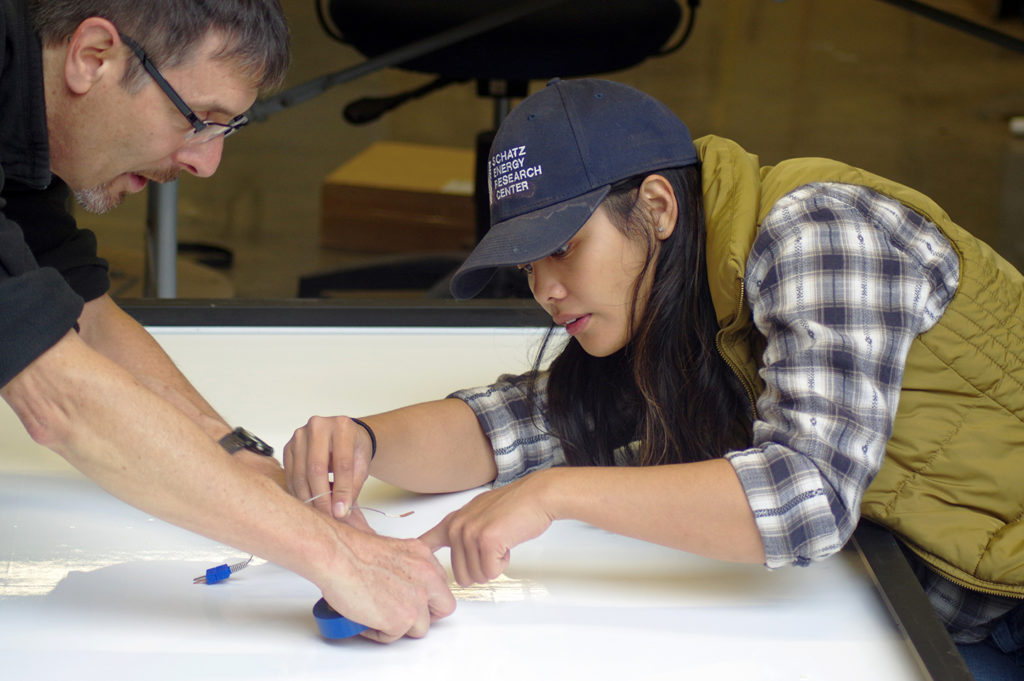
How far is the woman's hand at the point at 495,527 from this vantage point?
3.22ft

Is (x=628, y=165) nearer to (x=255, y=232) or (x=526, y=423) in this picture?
(x=526, y=423)

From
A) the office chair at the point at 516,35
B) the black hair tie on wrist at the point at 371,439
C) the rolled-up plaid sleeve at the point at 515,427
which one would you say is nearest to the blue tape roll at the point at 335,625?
the black hair tie on wrist at the point at 371,439

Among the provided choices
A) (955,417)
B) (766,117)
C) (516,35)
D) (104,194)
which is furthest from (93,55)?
(766,117)

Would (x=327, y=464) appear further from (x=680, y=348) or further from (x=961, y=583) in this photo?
(x=961, y=583)

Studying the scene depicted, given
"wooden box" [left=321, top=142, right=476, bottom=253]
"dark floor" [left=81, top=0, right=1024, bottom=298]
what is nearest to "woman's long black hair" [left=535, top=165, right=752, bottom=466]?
"wooden box" [left=321, top=142, right=476, bottom=253]

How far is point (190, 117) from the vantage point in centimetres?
116

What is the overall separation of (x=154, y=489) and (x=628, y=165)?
547 mm

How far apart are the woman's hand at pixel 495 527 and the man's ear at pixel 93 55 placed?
0.57m

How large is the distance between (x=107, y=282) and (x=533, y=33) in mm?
1203

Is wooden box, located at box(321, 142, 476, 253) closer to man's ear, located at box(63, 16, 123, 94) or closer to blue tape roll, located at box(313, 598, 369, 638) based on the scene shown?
man's ear, located at box(63, 16, 123, 94)

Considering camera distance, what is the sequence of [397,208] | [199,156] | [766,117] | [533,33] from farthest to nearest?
1. [766,117]
2. [397,208]
3. [533,33]
4. [199,156]

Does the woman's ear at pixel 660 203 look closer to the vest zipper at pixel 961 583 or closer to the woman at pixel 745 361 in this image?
the woman at pixel 745 361

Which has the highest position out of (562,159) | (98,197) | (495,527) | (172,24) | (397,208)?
(172,24)

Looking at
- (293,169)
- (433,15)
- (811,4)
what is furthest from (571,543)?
(811,4)
